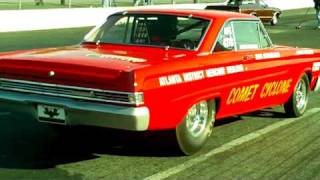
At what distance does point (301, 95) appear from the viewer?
8.91 m

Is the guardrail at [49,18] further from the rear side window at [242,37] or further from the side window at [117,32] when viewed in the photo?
the side window at [117,32]

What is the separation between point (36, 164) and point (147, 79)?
1326 mm

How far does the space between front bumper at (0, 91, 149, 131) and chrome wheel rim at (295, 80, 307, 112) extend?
145 inches

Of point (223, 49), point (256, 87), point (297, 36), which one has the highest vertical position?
point (223, 49)

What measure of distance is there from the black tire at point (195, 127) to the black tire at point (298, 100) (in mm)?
2181

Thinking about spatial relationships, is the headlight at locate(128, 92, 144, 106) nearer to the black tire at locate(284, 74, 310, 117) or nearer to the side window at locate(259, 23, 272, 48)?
the side window at locate(259, 23, 272, 48)

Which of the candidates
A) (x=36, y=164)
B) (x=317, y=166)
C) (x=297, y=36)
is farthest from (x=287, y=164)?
(x=297, y=36)

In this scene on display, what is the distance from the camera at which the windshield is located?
6992mm

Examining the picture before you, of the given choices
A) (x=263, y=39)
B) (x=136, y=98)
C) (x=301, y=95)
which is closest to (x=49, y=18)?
(x=301, y=95)

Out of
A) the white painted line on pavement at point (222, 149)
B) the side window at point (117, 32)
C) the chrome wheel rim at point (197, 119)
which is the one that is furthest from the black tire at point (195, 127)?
the side window at point (117, 32)

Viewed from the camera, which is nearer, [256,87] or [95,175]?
[95,175]

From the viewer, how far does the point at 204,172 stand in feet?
19.2

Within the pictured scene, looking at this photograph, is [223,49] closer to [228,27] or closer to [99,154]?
[228,27]

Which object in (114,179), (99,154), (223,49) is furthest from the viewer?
(223,49)
